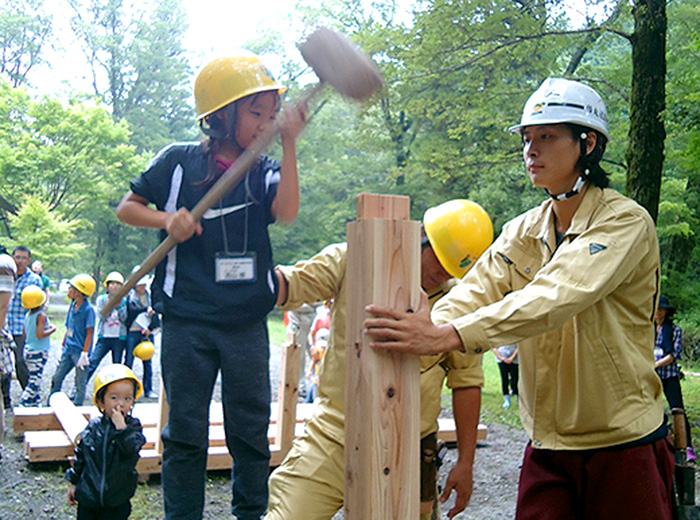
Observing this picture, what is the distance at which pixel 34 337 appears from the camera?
8594 millimetres

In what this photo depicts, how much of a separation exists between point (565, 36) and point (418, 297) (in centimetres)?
949

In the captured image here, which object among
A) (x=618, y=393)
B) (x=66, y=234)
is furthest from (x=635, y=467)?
(x=66, y=234)

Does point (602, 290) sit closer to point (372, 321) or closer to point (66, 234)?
point (372, 321)

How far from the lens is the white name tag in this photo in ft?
10.1

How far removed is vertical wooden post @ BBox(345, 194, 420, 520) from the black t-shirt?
1.24 metres

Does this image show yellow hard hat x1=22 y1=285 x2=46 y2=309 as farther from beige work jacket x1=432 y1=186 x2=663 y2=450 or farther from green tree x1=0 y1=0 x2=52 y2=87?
green tree x1=0 y1=0 x2=52 y2=87

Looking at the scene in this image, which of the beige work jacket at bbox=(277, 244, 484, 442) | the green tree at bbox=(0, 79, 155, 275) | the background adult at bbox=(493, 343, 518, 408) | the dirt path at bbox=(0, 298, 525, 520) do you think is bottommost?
the dirt path at bbox=(0, 298, 525, 520)

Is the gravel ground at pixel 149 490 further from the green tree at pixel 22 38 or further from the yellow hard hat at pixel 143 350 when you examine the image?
the green tree at pixel 22 38

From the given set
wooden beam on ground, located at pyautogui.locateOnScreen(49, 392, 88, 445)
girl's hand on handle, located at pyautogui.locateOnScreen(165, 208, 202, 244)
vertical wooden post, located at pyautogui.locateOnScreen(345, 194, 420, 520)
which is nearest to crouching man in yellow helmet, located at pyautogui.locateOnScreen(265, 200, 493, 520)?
girl's hand on handle, located at pyautogui.locateOnScreen(165, 208, 202, 244)

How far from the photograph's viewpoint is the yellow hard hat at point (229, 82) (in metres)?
3.20

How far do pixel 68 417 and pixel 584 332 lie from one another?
560 cm

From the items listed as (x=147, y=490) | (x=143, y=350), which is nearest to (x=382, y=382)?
(x=147, y=490)

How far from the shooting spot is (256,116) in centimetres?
325

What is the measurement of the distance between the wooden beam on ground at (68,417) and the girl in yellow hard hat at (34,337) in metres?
1.19
